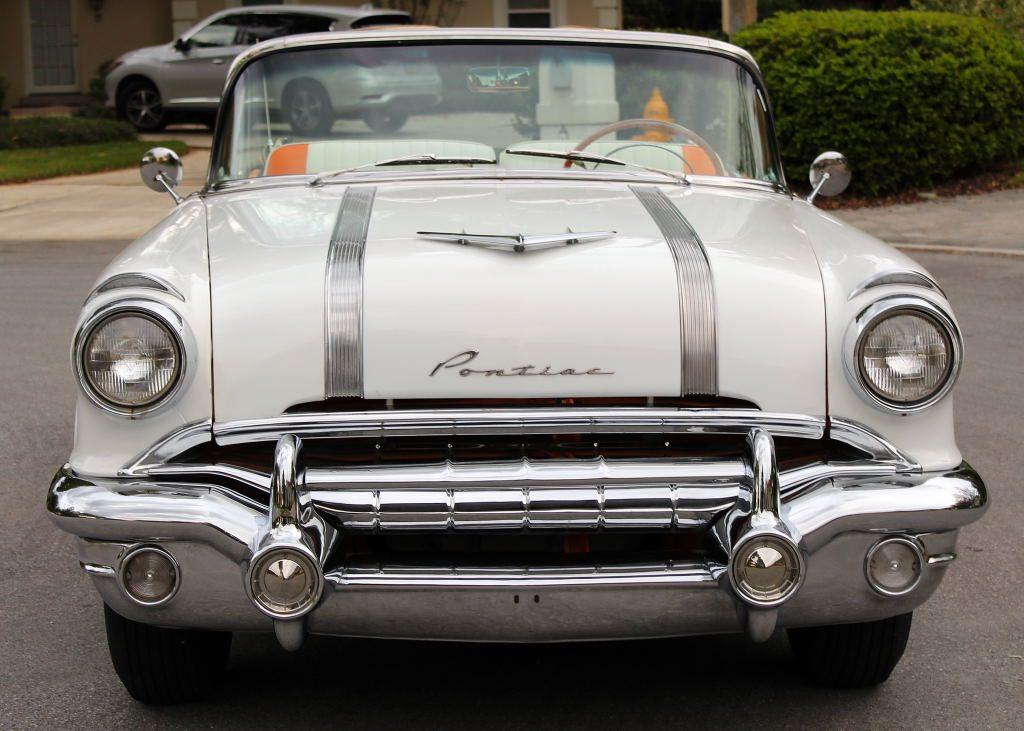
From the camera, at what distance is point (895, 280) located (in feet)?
9.95

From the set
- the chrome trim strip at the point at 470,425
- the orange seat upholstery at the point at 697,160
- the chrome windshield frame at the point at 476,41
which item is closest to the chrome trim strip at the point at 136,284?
the chrome trim strip at the point at 470,425

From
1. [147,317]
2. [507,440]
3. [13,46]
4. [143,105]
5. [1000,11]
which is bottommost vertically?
[143,105]

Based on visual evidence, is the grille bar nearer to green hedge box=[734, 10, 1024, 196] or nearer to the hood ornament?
the hood ornament

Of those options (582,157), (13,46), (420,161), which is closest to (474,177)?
(420,161)

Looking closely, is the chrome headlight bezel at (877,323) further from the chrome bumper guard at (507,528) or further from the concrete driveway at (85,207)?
the concrete driveway at (85,207)

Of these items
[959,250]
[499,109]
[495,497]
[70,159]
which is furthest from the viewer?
[70,159]

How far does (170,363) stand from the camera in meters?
2.92

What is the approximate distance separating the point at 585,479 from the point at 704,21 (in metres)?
27.0

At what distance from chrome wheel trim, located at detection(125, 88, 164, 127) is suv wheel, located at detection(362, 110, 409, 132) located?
54.5 feet

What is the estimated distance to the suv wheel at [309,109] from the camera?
14.1 feet

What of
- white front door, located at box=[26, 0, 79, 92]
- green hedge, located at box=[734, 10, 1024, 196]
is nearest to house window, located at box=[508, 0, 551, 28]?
white front door, located at box=[26, 0, 79, 92]

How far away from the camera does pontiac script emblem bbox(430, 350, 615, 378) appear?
288 centimetres

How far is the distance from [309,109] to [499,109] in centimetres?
60

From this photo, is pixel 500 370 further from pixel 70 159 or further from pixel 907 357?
pixel 70 159
